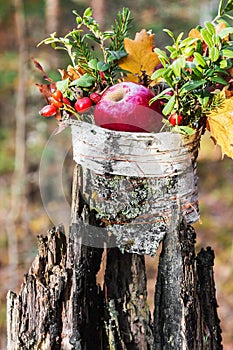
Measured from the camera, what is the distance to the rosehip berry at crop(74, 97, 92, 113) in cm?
131

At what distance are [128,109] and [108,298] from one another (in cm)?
58

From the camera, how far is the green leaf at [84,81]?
1293 millimetres

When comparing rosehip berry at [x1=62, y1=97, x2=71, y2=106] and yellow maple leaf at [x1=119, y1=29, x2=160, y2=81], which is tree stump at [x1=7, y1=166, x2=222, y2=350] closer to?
rosehip berry at [x1=62, y1=97, x2=71, y2=106]

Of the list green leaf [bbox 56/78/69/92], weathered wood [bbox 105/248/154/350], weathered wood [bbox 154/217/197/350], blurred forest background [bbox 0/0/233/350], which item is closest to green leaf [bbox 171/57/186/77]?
green leaf [bbox 56/78/69/92]

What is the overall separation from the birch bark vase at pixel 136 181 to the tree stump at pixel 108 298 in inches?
1.6

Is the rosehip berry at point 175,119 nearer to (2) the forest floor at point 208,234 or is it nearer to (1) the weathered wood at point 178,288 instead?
(1) the weathered wood at point 178,288

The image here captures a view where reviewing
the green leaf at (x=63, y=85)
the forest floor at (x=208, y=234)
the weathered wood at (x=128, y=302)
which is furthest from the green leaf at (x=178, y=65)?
the forest floor at (x=208, y=234)

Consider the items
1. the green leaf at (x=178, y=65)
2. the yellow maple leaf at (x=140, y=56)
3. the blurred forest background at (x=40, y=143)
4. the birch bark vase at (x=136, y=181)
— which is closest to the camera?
the green leaf at (x=178, y=65)

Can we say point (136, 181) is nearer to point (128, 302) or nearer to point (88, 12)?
point (128, 302)

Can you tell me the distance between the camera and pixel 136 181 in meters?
1.32

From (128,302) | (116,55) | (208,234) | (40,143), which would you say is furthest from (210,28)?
(40,143)

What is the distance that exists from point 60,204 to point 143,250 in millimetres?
1605

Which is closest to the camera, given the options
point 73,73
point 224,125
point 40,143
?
point 224,125

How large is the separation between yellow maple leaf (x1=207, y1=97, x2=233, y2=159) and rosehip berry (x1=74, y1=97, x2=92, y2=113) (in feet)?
1.06
